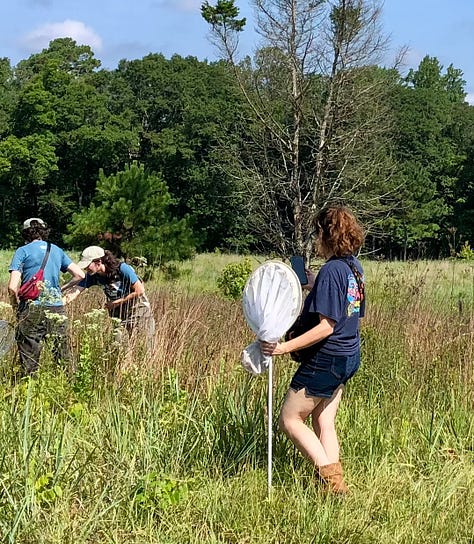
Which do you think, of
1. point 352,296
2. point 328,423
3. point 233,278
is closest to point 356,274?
point 352,296

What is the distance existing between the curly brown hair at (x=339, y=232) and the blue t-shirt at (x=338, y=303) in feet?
0.17

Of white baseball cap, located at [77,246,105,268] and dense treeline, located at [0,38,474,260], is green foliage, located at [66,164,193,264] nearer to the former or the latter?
white baseball cap, located at [77,246,105,268]

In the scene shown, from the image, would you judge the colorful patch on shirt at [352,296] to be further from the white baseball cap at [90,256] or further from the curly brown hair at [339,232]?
the white baseball cap at [90,256]

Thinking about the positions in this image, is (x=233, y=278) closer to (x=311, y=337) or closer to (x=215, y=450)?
(x=215, y=450)

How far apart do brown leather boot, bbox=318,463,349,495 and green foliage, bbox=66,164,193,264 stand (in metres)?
10.5

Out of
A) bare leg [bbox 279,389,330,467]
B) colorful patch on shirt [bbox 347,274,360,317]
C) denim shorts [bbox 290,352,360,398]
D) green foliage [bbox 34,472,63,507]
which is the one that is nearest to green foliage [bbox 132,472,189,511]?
green foliage [bbox 34,472,63,507]

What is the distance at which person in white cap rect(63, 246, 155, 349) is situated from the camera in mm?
5906

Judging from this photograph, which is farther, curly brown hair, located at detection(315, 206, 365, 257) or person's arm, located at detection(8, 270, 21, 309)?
person's arm, located at detection(8, 270, 21, 309)

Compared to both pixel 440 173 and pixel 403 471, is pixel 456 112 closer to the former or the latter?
pixel 440 173

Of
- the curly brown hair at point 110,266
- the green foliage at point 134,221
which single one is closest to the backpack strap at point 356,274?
the curly brown hair at point 110,266

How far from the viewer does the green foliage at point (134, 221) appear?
1402 centimetres

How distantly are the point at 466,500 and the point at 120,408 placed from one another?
1.97 metres

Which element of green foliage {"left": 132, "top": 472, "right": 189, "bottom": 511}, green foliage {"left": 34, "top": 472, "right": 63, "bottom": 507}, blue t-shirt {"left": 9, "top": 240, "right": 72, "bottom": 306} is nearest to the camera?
green foliage {"left": 34, "top": 472, "right": 63, "bottom": 507}

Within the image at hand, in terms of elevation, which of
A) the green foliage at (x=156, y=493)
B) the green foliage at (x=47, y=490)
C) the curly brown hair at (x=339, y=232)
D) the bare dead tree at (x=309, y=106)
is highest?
the bare dead tree at (x=309, y=106)
